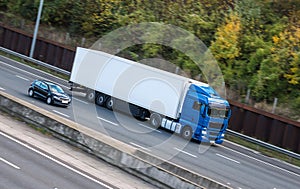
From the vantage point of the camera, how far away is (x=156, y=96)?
34844 millimetres

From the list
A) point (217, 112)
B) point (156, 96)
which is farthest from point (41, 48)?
point (217, 112)

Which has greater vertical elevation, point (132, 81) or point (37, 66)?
point (132, 81)

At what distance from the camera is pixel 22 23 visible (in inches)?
2299

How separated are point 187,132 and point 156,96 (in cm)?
329

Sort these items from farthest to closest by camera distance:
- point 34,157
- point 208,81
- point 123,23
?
point 123,23
point 208,81
point 34,157

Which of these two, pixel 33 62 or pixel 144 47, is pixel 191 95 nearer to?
pixel 144 47

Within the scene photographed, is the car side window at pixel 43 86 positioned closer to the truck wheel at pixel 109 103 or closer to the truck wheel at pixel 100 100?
the truck wheel at pixel 100 100

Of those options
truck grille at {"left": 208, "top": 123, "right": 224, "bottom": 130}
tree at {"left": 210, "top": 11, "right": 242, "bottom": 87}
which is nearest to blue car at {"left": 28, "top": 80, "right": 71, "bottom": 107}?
truck grille at {"left": 208, "top": 123, "right": 224, "bottom": 130}

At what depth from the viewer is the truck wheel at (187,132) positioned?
33031 millimetres

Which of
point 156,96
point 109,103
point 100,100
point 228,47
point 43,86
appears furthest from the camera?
point 228,47

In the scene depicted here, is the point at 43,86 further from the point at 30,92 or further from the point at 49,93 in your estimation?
the point at 30,92

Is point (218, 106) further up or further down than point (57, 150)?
further up

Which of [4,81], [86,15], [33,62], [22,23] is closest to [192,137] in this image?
[4,81]

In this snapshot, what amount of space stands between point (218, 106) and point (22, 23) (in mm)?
31786
